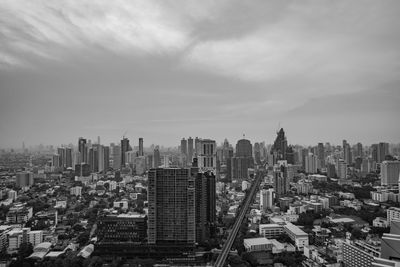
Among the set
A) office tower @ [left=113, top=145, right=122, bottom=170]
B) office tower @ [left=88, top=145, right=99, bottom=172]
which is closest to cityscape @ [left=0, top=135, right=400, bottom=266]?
office tower @ [left=88, top=145, right=99, bottom=172]

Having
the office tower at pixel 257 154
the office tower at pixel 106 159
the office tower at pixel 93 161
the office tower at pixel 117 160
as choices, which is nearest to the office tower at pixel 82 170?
the office tower at pixel 93 161

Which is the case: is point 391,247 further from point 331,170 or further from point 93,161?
point 93,161

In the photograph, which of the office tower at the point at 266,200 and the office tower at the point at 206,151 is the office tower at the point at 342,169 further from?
the office tower at the point at 206,151

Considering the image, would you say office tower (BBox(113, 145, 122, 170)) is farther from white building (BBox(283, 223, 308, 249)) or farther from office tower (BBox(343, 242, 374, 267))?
office tower (BBox(343, 242, 374, 267))

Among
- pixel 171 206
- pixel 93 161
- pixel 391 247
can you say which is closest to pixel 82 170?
pixel 93 161

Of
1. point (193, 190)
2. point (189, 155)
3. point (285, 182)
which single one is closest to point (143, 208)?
point (189, 155)
